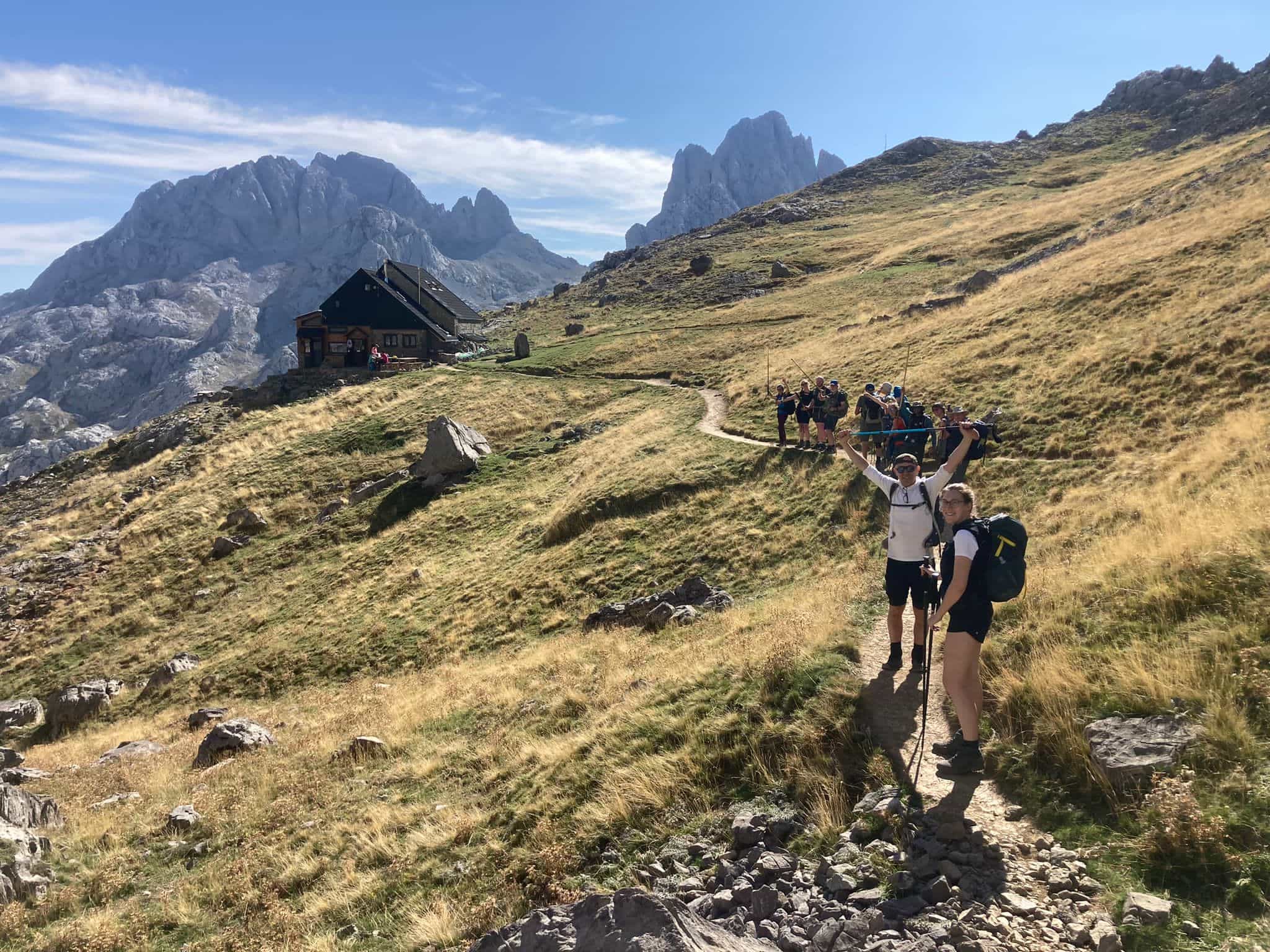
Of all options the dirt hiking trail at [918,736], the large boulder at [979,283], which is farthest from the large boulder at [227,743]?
the large boulder at [979,283]

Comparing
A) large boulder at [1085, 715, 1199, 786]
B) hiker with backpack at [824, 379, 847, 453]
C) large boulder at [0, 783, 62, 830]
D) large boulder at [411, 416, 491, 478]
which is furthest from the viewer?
large boulder at [411, 416, 491, 478]

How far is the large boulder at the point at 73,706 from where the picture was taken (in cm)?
2117

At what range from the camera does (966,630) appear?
22.0ft

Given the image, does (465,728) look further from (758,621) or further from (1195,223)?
(1195,223)

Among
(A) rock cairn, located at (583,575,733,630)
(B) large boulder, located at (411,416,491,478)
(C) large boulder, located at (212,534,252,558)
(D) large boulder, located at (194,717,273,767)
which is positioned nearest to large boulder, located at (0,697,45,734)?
(C) large boulder, located at (212,534,252,558)

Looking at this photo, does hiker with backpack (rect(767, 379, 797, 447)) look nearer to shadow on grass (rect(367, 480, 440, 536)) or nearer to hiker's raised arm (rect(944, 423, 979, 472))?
hiker's raised arm (rect(944, 423, 979, 472))

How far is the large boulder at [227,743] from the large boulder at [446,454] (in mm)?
19311

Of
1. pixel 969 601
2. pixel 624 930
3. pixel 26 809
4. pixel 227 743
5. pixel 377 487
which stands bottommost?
pixel 227 743

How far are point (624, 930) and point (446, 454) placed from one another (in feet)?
100

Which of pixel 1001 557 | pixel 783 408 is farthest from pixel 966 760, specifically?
pixel 783 408

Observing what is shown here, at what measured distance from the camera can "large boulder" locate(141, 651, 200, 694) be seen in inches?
882

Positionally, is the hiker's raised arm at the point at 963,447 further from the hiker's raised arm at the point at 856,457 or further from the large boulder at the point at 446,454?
the large boulder at the point at 446,454

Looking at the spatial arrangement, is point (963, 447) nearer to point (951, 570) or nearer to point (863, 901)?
point (951, 570)

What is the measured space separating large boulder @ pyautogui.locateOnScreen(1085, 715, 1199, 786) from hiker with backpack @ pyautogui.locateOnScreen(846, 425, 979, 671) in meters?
2.62
